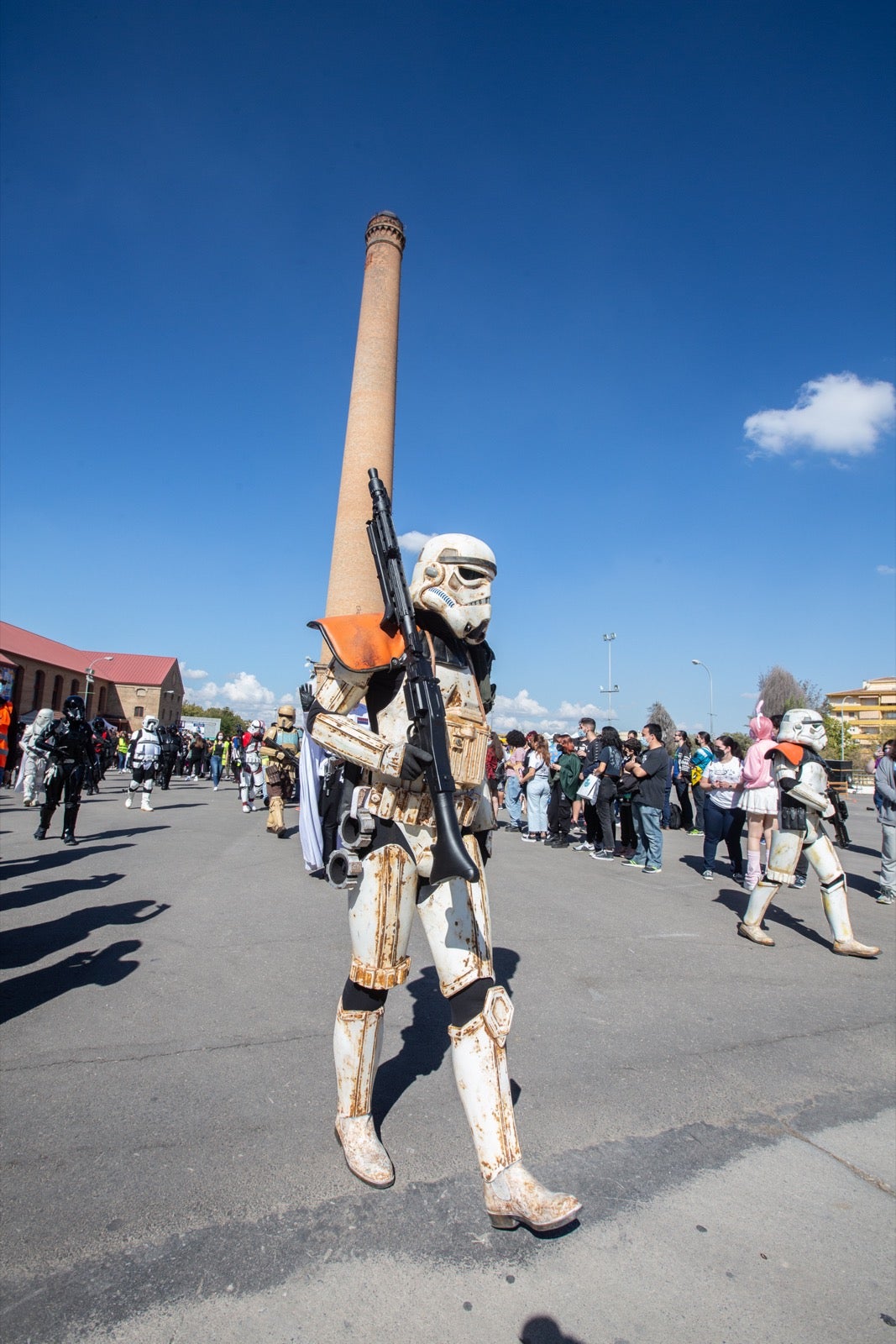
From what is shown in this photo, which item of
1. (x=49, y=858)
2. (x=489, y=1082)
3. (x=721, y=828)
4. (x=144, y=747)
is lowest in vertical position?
(x=49, y=858)

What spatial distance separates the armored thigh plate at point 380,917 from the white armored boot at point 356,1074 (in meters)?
0.16

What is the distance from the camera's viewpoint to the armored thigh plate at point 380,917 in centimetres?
244

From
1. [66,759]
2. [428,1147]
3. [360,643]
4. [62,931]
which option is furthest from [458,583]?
[66,759]

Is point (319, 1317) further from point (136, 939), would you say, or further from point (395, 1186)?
point (136, 939)

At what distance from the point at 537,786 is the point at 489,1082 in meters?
9.33

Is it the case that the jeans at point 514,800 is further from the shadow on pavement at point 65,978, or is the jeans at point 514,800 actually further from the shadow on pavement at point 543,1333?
the shadow on pavement at point 543,1333

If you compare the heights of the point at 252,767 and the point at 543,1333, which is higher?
the point at 252,767

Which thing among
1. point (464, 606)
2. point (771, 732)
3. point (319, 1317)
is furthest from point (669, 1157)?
point (771, 732)

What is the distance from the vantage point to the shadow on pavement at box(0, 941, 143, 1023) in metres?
3.85

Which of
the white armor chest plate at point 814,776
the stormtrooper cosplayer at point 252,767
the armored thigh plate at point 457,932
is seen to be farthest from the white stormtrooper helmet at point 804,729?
the stormtrooper cosplayer at point 252,767

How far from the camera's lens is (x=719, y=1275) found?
2002 mm

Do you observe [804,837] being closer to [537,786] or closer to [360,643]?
[360,643]

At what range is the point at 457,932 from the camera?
94.7 inches

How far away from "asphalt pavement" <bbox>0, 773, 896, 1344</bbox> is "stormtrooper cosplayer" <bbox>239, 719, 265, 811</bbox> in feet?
26.0
